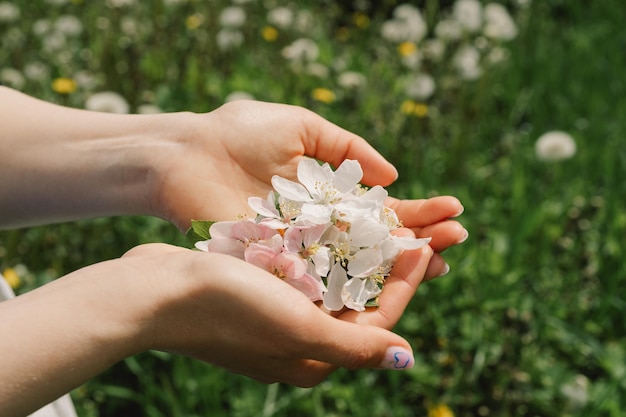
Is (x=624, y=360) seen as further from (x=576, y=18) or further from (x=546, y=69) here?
(x=576, y=18)

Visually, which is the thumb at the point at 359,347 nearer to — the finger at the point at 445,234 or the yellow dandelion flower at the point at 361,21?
the finger at the point at 445,234

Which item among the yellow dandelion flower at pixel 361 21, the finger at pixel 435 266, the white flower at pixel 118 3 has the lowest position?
the yellow dandelion flower at pixel 361 21

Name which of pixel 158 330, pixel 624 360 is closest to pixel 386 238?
pixel 158 330

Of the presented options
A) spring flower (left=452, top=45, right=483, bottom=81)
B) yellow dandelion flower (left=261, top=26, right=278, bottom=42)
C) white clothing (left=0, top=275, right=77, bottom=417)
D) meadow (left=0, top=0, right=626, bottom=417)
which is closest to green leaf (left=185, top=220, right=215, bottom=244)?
white clothing (left=0, top=275, right=77, bottom=417)

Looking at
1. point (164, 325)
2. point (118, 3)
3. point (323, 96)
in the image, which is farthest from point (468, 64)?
point (164, 325)

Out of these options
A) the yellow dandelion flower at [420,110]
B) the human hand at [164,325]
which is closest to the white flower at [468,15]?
the yellow dandelion flower at [420,110]

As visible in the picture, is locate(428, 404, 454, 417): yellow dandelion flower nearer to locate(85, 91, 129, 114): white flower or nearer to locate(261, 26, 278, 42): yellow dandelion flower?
locate(85, 91, 129, 114): white flower
